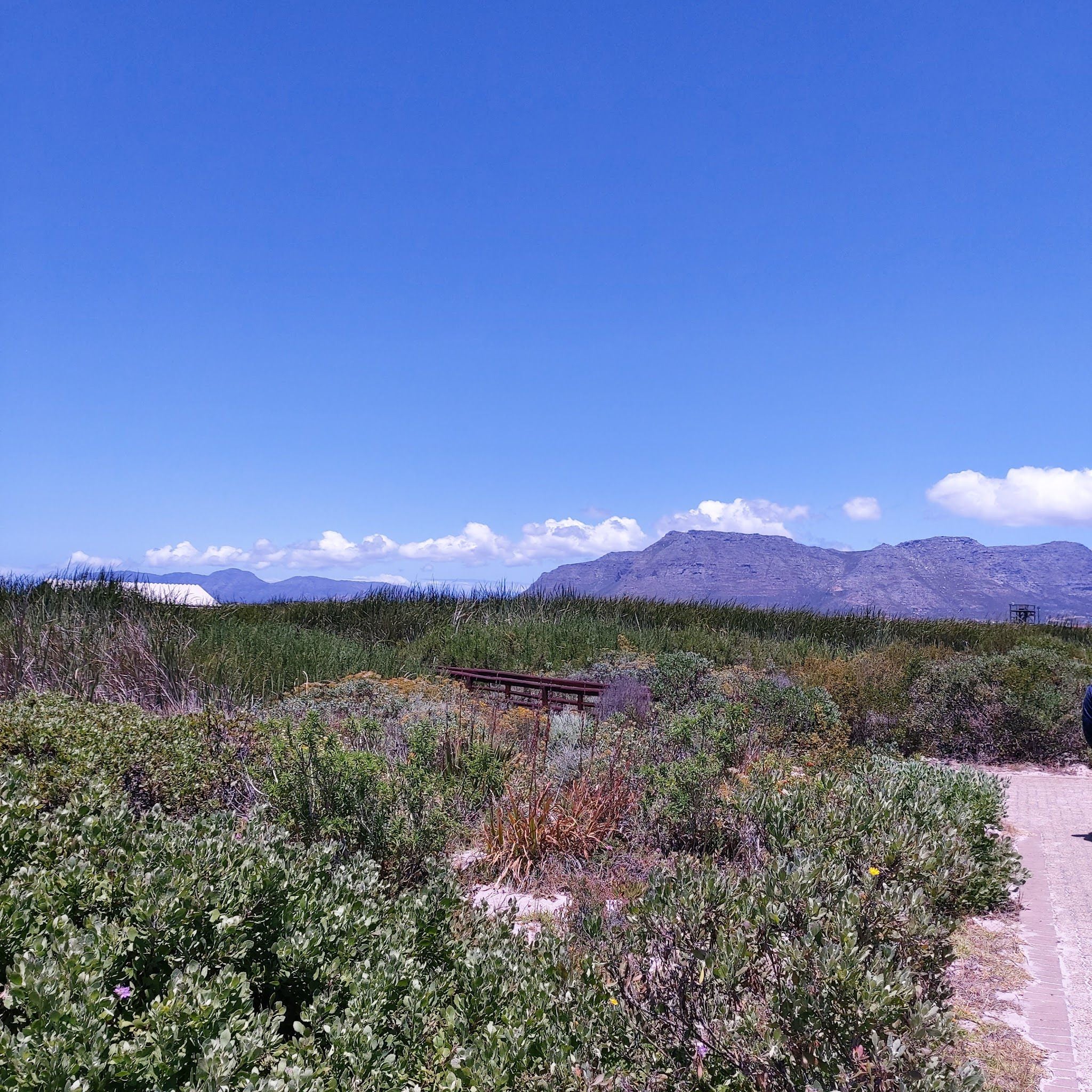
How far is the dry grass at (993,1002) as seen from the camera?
121 inches

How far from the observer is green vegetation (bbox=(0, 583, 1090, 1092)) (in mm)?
2154

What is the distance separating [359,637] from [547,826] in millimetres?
11792

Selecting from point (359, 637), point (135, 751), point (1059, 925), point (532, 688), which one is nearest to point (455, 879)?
point (135, 751)

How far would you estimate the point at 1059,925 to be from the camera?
4.54 meters

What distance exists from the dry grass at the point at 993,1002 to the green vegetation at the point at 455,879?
0.13m

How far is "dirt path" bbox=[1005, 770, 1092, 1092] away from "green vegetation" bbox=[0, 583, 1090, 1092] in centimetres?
33

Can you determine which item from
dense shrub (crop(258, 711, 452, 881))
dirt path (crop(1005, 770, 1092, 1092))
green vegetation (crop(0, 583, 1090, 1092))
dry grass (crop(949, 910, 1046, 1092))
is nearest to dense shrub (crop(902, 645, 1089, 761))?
green vegetation (crop(0, 583, 1090, 1092))

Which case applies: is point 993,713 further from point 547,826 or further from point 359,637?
point 359,637

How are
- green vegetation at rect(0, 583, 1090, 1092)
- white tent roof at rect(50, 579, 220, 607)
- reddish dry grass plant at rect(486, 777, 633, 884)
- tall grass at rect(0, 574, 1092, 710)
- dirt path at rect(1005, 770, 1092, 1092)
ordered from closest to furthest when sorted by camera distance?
green vegetation at rect(0, 583, 1090, 1092)
dirt path at rect(1005, 770, 1092, 1092)
reddish dry grass plant at rect(486, 777, 633, 884)
tall grass at rect(0, 574, 1092, 710)
white tent roof at rect(50, 579, 220, 607)

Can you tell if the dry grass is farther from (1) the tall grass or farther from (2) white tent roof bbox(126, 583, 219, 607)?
(2) white tent roof bbox(126, 583, 219, 607)

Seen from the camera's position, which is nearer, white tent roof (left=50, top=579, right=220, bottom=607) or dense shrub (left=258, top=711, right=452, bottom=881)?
dense shrub (left=258, top=711, right=452, bottom=881)

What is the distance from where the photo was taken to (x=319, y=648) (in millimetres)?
11055

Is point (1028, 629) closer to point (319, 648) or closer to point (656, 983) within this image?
point (319, 648)

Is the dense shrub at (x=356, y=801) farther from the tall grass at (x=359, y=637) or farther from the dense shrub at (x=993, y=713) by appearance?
the dense shrub at (x=993, y=713)
